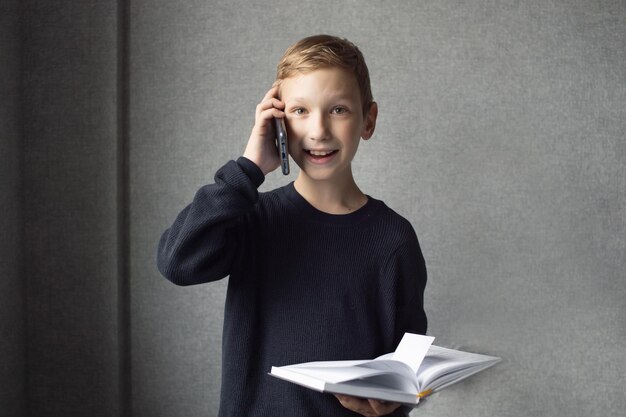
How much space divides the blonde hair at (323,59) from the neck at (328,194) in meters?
0.17

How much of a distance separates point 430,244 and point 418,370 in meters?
1.04

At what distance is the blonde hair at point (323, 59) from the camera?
111 cm

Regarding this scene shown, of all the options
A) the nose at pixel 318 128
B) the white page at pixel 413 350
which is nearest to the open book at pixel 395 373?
the white page at pixel 413 350

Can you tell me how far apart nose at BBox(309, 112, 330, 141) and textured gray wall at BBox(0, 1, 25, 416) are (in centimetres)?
110

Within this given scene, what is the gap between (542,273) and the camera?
1.96m

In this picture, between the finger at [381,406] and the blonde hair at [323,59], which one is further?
the blonde hair at [323,59]

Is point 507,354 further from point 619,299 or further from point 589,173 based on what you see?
point 589,173

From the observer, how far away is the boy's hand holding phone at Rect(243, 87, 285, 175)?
111 cm

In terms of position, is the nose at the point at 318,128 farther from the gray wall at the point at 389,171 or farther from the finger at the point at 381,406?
the gray wall at the point at 389,171

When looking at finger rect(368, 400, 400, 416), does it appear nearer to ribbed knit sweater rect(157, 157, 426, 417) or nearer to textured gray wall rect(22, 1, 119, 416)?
ribbed knit sweater rect(157, 157, 426, 417)

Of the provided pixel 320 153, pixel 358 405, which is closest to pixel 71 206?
pixel 320 153

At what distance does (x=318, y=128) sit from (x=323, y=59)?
0.13m

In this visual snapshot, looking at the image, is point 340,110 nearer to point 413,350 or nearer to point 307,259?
point 307,259

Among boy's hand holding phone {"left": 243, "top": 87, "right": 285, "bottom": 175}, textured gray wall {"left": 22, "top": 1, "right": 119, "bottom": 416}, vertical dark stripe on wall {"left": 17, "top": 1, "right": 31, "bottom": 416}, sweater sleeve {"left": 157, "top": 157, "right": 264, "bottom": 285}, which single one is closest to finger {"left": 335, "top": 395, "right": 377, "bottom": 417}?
sweater sleeve {"left": 157, "top": 157, "right": 264, "bottom": 285}
